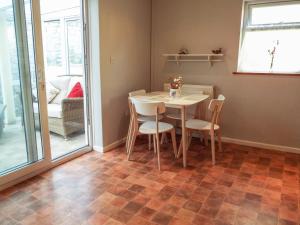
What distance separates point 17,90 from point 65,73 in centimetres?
253

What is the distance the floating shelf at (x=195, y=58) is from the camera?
3510mm

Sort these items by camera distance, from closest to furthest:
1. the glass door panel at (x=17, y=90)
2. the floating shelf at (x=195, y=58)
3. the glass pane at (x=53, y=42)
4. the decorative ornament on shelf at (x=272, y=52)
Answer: the glass door panel at (x=17, y=90), the decorative ornament on shelf at (x=272, y=52), the floating shelf at (x=195, y=58), the glass pane at (x=53, y=42)

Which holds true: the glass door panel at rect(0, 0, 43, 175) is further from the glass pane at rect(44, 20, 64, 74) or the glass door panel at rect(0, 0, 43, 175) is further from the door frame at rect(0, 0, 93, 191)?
the glass pane at rect(44, 20, 64, 74)

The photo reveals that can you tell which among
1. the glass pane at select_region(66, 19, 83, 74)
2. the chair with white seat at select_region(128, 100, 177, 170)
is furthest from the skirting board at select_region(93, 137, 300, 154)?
the glass pane at select_region(66, 19, 83, 74)

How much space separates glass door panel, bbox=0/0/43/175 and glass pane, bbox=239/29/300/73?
9.01ft

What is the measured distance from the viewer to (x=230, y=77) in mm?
3482

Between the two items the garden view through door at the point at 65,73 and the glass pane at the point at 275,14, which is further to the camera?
the garden view through door at the point at 65,73

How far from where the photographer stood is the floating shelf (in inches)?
138

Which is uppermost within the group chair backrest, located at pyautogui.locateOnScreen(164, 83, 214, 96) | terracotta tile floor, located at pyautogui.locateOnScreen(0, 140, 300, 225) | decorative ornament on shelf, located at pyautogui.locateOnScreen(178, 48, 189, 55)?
decorative ornament on shelf, located at pyautogui.locateOnScreen(178, 48, 189, 55)

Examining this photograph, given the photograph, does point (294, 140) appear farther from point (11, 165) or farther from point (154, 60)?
point (11, 165)

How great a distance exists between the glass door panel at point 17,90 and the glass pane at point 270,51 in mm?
2746

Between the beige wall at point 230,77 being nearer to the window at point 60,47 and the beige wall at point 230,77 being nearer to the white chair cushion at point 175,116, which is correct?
the white chair cushion at point 175,116

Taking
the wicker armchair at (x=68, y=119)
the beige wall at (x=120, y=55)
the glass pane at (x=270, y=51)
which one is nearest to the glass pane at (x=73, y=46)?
the wicker armchair at (x=68, y=119)

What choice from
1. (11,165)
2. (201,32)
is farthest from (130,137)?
(201,32)
